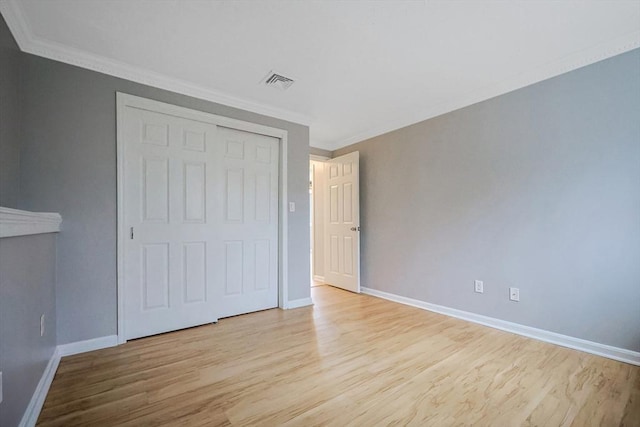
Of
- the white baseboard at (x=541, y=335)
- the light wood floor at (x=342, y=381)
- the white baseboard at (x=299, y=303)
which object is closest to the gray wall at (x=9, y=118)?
the light wood floor at (x=342, y=381)

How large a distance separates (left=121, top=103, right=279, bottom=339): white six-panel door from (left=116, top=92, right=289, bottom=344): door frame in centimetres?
5

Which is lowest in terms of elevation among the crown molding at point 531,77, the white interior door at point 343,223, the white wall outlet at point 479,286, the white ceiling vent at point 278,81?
the white wall outlet at point 479,286

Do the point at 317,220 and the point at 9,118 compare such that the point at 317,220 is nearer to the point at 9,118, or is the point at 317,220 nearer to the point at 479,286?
the point at 479,286

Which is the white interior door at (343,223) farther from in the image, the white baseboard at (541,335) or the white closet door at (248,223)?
the white closet door at (248,223)

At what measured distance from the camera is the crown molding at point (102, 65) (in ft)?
5.88

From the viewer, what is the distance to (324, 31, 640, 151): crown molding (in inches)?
80.5

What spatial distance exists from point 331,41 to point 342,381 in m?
2.39

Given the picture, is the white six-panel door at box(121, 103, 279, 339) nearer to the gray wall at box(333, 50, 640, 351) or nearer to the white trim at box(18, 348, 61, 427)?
the white trim at box(18, 348, 61, 427)

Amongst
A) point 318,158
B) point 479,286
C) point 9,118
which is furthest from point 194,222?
point 479,286

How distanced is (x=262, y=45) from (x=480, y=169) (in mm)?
2370

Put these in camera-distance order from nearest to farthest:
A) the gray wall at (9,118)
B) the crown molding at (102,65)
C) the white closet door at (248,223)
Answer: the gray wall at (9,118) → the crown molding at (102,65) → the white closet door at (248,223)

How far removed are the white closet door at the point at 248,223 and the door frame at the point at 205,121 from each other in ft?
0.23

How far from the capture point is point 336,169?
4.40 m

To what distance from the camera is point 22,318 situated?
54.1 inches
